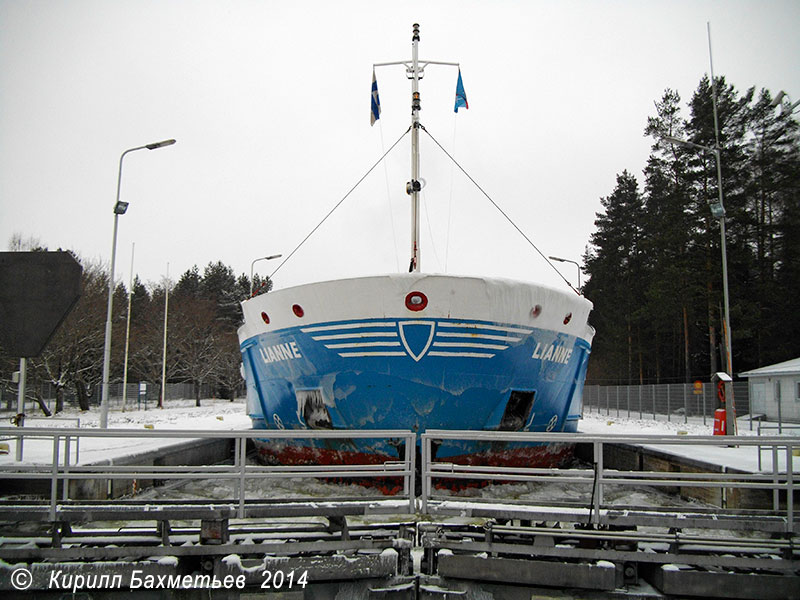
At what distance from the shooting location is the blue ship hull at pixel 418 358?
823 cm

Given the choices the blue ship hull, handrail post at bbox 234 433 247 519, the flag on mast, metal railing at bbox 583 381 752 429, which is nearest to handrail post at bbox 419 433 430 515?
handrail post at bbox 234 433 247 519

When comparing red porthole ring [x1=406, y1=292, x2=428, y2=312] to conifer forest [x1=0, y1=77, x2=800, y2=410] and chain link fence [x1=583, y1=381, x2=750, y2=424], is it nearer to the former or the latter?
chain link fence [x1=583, y1=381, x2=750, y2=424]

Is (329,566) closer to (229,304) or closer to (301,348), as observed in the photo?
(301,348)

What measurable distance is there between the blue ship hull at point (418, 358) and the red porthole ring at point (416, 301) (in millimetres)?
14

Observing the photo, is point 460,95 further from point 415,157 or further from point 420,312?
point 420,312

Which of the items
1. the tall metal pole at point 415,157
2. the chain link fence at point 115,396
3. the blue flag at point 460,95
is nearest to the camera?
the tall metal pole at point 415,157

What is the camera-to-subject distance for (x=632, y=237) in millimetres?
47250

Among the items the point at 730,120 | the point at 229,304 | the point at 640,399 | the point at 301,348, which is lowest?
the point at 640,399

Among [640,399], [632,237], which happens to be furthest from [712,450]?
[632,237]

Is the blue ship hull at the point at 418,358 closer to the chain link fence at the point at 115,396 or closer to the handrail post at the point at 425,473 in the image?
the handrail post at the point at 425,473

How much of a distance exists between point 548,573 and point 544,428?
18.1ft

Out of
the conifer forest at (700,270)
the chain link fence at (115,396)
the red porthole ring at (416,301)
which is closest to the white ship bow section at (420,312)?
the red porthole ring at (416,301)

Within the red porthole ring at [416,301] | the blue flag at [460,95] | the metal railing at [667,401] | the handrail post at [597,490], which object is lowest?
the metal railing at [667,401]

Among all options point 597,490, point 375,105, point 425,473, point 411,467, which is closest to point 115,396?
point 375,105
